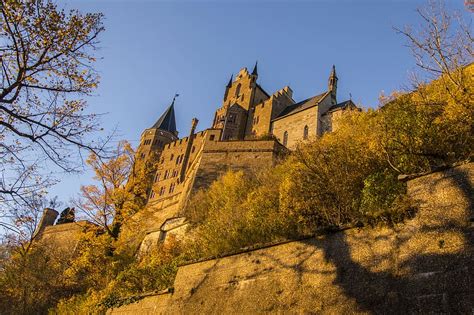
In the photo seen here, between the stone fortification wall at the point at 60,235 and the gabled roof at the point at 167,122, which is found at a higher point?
the gabled roof at the point at 167,122

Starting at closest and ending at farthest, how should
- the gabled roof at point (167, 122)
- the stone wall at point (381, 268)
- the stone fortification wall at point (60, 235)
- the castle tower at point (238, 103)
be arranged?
the stone wall at point (381, 268) < the stone fortification wall at point (60, 235) < the castle tower at point (238, 103) < the gabled roof at point (167, 122)

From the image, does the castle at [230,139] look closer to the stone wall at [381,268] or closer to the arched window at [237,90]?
the arched window at [237,90]

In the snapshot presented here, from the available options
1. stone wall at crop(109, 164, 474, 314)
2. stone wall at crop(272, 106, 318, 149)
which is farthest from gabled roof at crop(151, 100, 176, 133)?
stone wall at crop(109, 164, 474, 314)

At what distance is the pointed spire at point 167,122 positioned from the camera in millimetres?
59219

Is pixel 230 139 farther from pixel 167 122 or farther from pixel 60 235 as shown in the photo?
pixel 167 122

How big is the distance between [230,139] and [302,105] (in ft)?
38.9

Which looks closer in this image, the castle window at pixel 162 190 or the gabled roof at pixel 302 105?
the gabled roof at pixel 302 105

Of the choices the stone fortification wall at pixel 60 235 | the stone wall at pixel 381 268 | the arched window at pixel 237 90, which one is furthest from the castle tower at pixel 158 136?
the stone wall at pixel 381 268

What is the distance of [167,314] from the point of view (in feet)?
32.1

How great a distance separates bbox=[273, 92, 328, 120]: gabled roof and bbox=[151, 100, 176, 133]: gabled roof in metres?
23.3

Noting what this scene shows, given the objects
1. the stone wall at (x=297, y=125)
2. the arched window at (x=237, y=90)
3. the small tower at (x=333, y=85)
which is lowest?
the stone wall at (x=297, y=125)

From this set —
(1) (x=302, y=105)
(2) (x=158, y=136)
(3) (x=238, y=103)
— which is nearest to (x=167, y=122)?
(2) (x=158, y=136)

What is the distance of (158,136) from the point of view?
57.2 metres

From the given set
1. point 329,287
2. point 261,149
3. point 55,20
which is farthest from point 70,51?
point 261,149
